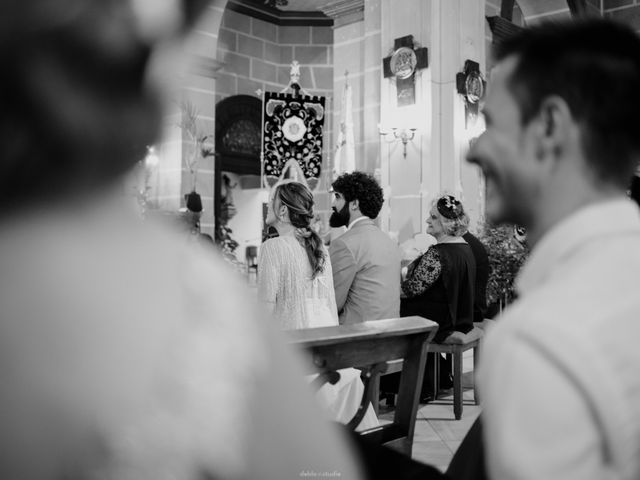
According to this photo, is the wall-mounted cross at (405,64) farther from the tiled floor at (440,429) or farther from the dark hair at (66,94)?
the dark hair at (66,94)

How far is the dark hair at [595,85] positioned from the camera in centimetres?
92

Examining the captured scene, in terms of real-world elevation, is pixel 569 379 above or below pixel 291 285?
above

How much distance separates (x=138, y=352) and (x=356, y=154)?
28.9 ft

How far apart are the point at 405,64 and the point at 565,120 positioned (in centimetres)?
754

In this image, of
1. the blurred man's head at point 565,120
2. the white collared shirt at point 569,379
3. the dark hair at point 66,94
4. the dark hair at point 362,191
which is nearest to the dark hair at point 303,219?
the dark hair at point 362,191

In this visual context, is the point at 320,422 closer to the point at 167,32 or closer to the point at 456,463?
the point at 167,32

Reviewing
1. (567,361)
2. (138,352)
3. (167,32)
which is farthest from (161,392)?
(567,361)

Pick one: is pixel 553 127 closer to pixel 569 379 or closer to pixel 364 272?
pixel 569 379

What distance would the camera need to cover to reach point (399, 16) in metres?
8.26

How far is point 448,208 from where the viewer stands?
5008mm

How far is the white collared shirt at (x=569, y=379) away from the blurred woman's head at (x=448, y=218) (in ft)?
13.8

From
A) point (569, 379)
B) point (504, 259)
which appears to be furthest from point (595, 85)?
point (504, 259)

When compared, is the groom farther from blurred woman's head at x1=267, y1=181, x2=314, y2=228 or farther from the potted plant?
the potted plant

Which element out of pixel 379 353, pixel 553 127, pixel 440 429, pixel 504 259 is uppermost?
pixel 553 127
